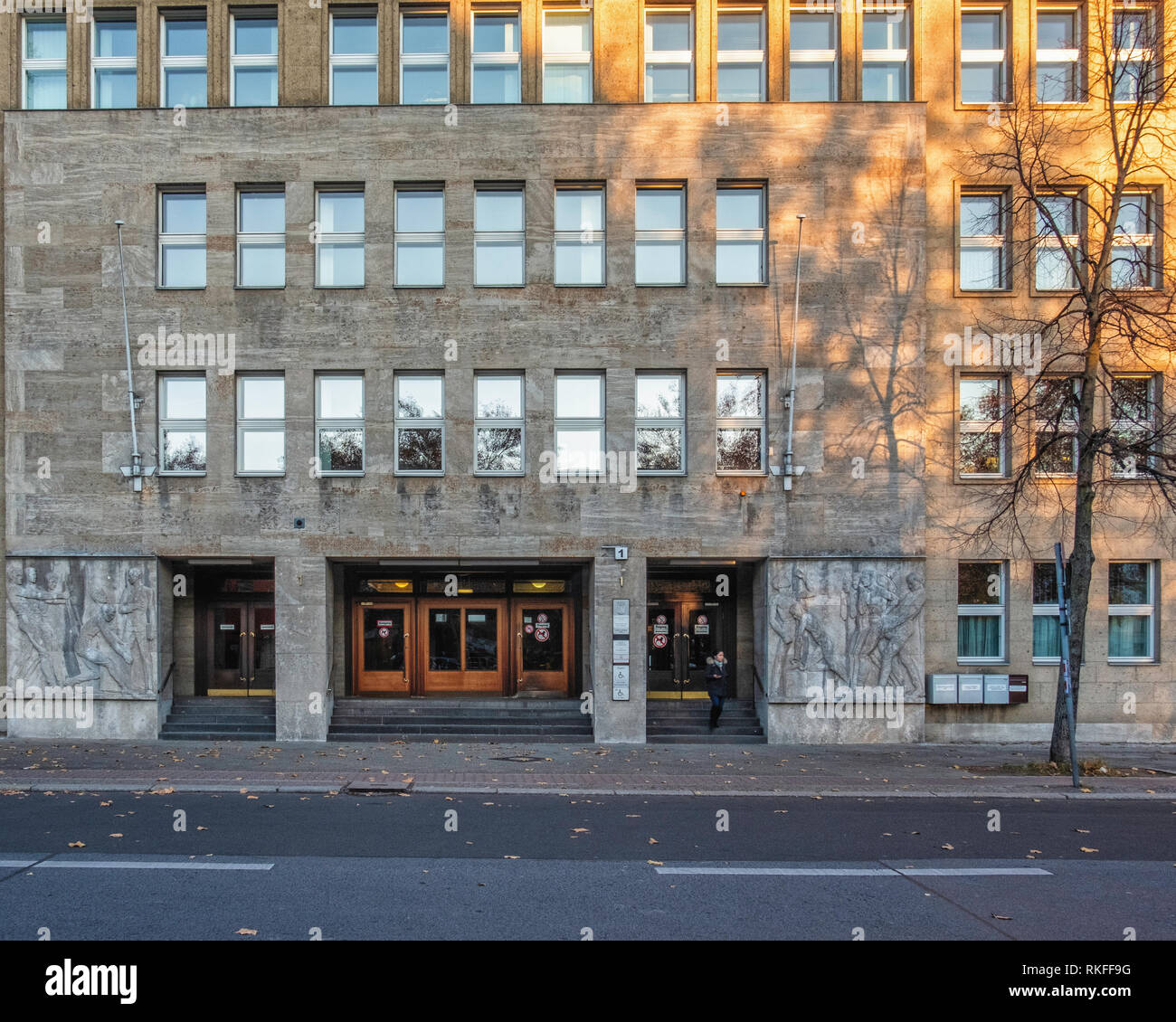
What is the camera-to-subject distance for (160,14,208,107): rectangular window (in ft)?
57.0

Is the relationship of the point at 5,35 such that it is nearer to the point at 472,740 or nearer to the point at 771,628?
the point at 472,740

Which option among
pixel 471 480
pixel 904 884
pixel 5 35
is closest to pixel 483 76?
pixel 471 480

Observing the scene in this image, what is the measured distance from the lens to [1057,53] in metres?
17.6

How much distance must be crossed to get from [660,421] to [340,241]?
23.5ft

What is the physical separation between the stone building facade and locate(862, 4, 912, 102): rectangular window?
23 centimetres

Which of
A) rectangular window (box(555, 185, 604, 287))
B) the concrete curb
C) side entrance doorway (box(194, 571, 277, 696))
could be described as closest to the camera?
the concrete curb

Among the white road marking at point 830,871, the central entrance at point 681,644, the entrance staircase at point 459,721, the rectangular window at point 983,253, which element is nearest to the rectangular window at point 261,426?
the entrance staircase at point 459,721

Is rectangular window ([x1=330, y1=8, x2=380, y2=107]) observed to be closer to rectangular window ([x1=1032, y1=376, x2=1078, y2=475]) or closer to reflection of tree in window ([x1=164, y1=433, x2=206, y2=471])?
reflection of tree in window ([x1=164, y1=433, x2=206, y2=471])

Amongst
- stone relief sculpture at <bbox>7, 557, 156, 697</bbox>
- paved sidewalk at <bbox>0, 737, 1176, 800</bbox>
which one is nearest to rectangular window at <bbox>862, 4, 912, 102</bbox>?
paved sidewalk at <bbox>0, 737, 1176, 800</bbox>

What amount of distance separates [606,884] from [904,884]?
2547 mm

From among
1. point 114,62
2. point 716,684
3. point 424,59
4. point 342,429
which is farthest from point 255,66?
point 716,684

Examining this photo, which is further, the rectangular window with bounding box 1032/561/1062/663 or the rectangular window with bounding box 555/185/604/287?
the rectangular window with bounding box 1032/561/1062/663

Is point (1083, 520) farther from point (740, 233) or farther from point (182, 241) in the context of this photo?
point (182, 241)

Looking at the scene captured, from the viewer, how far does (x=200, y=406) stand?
17.0 meters
